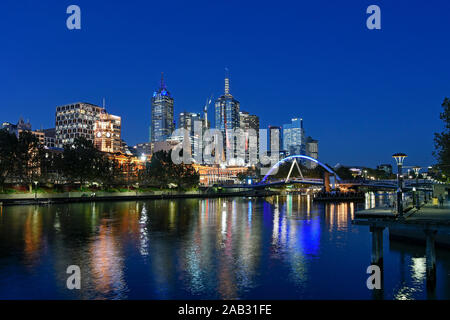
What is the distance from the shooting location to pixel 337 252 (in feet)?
105

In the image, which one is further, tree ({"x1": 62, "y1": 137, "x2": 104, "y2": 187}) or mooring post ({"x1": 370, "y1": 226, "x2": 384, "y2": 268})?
tree ({"x1": 62, "y1": 137, "x2": 104, "y2": 187})

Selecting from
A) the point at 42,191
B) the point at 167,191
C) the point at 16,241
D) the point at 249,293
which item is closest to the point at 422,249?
the point at 249,293

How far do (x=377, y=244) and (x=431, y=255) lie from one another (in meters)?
2.83

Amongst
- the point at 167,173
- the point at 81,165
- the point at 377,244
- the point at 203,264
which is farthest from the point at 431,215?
the point at 167,173

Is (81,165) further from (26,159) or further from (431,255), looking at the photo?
(431,255)

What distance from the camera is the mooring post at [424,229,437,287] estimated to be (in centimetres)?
2020

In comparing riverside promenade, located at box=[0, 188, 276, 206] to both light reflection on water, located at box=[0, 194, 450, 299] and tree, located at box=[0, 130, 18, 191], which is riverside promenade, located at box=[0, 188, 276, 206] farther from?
light reflection on water, located at box=[0, 194, 450, 299]

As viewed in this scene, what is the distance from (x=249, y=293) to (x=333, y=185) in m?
134

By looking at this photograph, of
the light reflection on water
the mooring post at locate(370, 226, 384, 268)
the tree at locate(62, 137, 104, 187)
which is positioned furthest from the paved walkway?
the tree at locate(62, 137, 104, 187)

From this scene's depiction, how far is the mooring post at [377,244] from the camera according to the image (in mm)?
21875

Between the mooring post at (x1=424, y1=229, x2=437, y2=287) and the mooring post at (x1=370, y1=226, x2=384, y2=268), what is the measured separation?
2.39 m

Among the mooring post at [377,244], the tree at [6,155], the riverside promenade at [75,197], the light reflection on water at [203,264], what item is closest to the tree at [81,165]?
the riverside promenade at [75,197]

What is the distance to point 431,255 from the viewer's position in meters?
20.5
